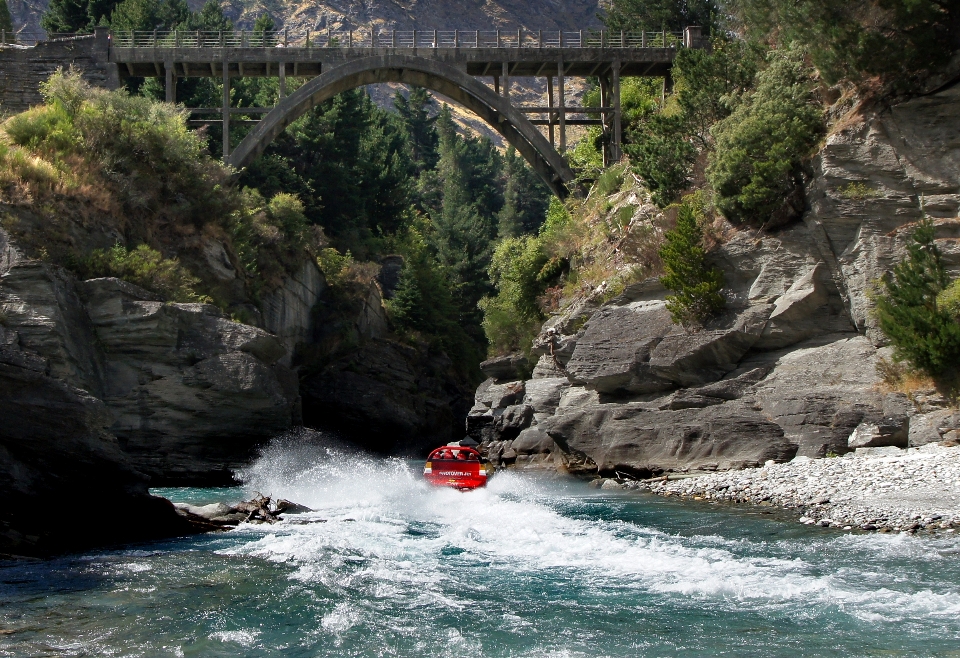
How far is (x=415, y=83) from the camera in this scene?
4122cm

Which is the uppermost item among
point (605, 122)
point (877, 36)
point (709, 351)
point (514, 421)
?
point (877, 36)

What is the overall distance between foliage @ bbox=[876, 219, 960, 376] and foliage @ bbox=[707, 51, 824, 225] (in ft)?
14.4

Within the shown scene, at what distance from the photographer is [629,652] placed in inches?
425

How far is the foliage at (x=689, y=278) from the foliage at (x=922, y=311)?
4.81 m

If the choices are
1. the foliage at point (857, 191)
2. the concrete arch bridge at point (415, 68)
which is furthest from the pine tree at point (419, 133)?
the foliage at point (857, 191)

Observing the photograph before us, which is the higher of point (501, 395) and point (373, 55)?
point (373, 55)

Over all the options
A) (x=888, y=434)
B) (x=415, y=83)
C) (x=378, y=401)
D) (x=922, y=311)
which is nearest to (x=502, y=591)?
(x=888, y=434)

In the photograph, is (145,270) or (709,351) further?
(145,270)

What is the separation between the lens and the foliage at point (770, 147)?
29031 millimetres

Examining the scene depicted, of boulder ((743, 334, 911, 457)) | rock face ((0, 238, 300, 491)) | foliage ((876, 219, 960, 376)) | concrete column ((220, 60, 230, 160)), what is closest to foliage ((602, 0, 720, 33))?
concrete column ((220, 60, 230, 160))

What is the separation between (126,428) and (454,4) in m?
156

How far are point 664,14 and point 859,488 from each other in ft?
106

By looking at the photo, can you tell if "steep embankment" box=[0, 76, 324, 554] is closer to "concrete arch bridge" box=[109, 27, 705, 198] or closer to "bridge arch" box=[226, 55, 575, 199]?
"bridge arch" box=[226, 55, 575, 199]

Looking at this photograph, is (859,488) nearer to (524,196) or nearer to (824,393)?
(824,393)
